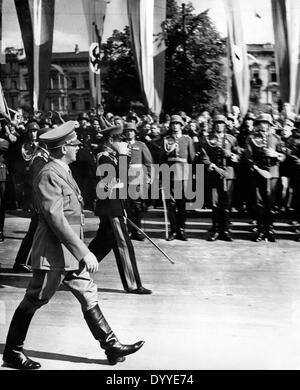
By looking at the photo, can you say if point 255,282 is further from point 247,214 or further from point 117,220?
point 247,214

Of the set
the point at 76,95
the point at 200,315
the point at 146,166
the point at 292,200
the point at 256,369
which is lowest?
A: the point at 256,369

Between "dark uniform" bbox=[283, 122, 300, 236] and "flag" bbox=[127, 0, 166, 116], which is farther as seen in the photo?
"dark uniform" bbox=[283, 122, 300, 236]

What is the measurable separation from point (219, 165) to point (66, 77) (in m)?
2.16

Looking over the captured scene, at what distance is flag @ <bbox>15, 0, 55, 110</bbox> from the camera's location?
5.11 meters

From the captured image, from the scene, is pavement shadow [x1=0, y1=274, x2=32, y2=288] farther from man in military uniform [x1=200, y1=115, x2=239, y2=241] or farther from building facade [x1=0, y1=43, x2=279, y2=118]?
man in military uniform [x1=200, y1=115, x2=239, y2=241]

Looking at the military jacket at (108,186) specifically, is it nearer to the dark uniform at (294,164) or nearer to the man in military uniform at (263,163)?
the man in military uniform at (263,163)

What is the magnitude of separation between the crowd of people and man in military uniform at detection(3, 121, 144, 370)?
1.79 meters

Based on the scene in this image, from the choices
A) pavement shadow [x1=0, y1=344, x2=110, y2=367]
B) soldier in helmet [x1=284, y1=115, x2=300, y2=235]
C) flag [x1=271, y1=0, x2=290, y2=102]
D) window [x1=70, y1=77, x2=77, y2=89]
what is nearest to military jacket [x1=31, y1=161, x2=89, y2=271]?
pavement shadow [x1=0, y1=344, x2=110, y2=367]

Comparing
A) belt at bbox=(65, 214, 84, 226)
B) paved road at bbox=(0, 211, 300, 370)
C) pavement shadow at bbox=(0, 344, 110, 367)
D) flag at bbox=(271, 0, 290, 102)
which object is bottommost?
pavement shadow at bbox=(0, 344, 110, 367)

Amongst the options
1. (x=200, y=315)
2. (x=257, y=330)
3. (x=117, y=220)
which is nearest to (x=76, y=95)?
(x=117, y=220)

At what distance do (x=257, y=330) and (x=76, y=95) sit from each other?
2893 mm

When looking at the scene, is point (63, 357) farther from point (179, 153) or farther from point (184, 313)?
point (179, 153)

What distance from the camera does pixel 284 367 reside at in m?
4.15

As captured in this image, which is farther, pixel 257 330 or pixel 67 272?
pixel 257 330
